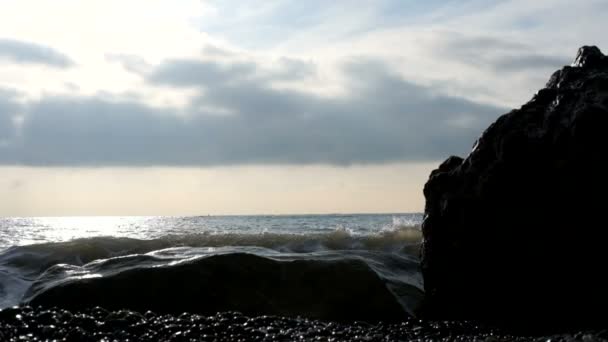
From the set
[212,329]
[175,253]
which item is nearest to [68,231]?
[175,253]

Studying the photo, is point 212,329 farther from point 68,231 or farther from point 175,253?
point 68,231

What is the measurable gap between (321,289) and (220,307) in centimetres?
121

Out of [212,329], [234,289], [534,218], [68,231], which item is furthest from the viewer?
[68,231]

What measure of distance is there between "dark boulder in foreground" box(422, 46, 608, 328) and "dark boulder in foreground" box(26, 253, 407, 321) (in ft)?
2.66

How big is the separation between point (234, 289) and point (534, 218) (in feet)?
10.9

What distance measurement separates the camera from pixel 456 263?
6.14 metres

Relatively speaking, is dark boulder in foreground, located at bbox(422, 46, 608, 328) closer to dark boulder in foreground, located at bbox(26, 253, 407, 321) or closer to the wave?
dark boulder in foreground, located at bbox(26, 253, 407, 321)

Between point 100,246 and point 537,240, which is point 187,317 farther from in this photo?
point 100,246

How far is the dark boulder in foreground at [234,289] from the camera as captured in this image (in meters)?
6.24

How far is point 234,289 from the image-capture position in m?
6.57

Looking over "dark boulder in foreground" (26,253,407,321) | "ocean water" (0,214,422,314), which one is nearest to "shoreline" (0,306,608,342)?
"dark boulder in foreground" (26,253,407,321)

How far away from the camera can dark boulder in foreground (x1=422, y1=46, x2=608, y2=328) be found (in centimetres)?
531

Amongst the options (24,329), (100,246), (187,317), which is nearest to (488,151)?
(187,317)

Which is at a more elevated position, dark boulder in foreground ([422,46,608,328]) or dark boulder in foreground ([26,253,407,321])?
dark boulder in foreground ([422,46,608,328])
